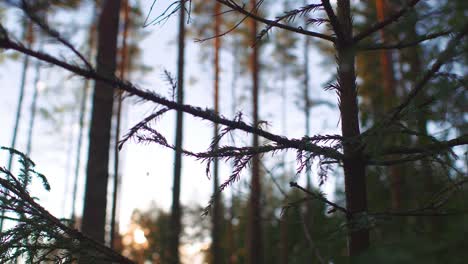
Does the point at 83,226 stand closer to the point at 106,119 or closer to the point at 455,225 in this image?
the point at 106,119

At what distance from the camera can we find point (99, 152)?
497cm

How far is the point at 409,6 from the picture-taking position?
183 cm

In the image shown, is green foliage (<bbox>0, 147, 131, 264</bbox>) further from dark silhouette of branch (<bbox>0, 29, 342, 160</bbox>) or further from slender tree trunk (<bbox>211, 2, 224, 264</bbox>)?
slender tree trunk (<bbox>211, 2, 224, 264</bbox>)

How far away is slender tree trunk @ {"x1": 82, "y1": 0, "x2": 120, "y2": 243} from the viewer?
15.7 ft

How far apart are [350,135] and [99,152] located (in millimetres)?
3619

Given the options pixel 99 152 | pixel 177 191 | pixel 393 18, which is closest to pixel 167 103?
pixel 393 18

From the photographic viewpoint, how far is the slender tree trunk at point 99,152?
4.78m

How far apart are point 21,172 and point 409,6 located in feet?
7.92

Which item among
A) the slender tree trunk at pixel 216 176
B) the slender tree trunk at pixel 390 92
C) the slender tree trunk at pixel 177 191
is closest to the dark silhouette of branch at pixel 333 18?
the slender tree trunk at pixel 390 92

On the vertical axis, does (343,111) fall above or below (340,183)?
below

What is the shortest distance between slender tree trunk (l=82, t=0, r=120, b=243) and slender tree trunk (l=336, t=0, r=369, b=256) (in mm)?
3249

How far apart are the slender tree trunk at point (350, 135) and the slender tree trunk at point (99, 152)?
325 cm

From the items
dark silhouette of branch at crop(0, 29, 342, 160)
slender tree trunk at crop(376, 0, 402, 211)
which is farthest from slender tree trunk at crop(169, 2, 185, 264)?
dark silhouette of branch at crop(0, 29, 342, 160)

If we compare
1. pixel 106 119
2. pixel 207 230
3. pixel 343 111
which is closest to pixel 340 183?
pixel 106 119
